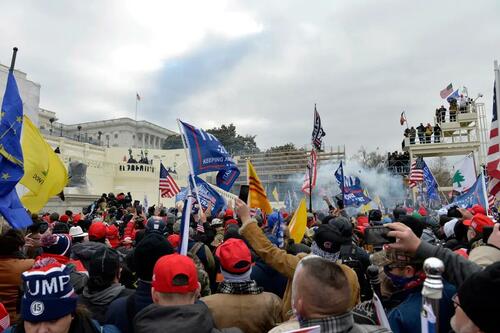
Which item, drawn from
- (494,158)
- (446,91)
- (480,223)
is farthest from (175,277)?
(446,91)

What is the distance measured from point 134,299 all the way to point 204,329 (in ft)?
3.13

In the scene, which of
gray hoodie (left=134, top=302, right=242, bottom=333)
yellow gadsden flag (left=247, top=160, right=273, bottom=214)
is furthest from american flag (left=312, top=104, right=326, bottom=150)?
gray hoodie (left=134, top=302, right=242, bottom=333)

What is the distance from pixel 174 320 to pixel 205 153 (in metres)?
4.57

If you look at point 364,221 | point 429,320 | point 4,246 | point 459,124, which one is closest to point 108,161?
point 459,124

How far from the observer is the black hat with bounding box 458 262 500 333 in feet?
4.77

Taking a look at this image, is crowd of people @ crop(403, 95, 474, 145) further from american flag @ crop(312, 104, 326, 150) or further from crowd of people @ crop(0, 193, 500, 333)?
crowd of people @ crop(0, 193, 500, 333)

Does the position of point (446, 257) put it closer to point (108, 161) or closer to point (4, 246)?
point (4, 246)

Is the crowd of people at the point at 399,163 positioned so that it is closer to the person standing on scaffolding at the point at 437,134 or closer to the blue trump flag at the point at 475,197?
the person standing on scaffolding at the point at 437,134

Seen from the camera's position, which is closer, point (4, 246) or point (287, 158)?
point (4, 246)

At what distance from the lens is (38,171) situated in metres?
5.77

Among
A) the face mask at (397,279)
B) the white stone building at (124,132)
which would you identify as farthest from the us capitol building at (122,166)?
the white stone building at (124,132)

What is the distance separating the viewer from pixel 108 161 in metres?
42.8

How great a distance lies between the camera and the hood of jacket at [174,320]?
2227 mm

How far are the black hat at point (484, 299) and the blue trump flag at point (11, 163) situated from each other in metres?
4.84
